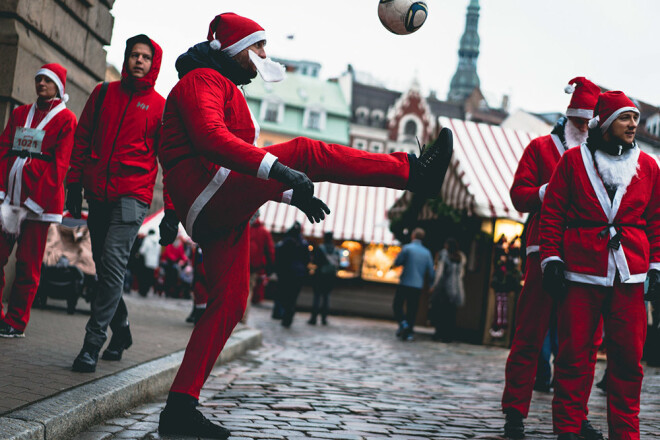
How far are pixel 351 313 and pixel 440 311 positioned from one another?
33.5ft

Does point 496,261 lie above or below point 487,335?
above

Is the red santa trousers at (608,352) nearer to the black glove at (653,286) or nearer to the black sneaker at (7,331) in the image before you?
the black glove at (653,286)

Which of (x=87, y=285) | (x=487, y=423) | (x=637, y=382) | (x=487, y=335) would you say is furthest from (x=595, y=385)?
(x=487, y=335)

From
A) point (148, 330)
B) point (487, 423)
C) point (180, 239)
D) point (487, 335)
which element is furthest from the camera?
point (180, 239)

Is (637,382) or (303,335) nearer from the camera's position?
(637,382)

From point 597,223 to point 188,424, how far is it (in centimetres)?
231

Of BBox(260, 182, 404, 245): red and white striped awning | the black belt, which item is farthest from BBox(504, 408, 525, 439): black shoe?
BBox(260, 182, 404, 245): red and white striped awning

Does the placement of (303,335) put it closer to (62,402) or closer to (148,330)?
(148,330)

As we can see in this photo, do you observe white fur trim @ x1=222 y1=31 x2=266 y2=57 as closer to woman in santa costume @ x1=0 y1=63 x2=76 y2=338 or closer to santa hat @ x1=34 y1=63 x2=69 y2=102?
woman in santa costume @ x1=0 y1=63 x2=76 y2=338

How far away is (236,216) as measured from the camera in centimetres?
370

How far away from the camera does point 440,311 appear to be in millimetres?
15305

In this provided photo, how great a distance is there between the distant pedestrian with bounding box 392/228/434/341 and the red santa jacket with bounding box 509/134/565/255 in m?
9.70

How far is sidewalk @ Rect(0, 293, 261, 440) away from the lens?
3.35 metres

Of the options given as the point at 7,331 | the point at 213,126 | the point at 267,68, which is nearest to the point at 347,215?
the point at 7,331
